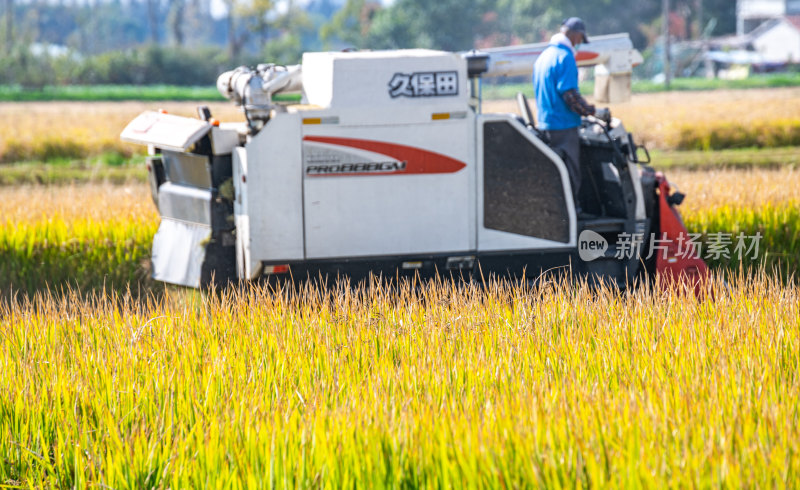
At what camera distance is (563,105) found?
24.7 feet

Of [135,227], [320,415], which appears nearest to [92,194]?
[135,227]

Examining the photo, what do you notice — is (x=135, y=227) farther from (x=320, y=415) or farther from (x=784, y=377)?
(x=784, y=377)

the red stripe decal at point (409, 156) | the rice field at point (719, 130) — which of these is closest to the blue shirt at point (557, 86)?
the red stripe decal at point (409, 156)

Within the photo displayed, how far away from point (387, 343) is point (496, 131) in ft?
8.34

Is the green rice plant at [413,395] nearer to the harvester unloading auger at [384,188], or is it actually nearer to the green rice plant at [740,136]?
the harvester unloading auger at [384,188]

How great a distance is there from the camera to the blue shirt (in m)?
7.44

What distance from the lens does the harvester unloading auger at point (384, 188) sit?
6.72 metres

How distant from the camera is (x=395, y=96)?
22.3 ft

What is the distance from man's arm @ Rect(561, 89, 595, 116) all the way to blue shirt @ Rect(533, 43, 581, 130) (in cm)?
5

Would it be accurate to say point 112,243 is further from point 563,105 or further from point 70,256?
point 563,105

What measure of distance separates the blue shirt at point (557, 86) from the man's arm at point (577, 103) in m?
0.05

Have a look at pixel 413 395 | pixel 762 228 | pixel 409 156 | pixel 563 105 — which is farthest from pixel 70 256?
pixel 762 228

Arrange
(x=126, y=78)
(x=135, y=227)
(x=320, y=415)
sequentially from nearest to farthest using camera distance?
(x=320, y=415)
(x=135, y=227)
(x=126, y=78)

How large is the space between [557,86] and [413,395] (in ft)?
13.2
